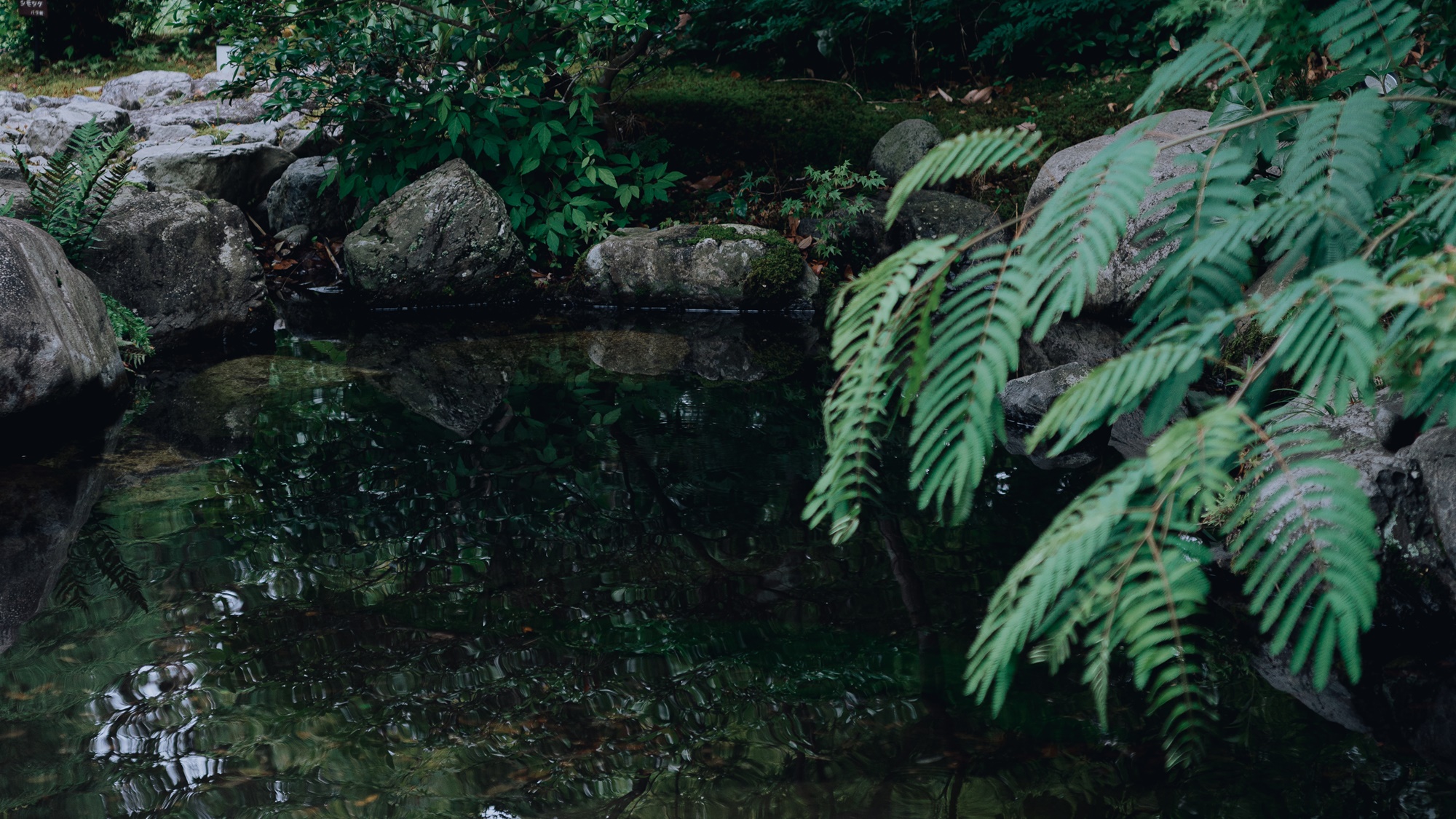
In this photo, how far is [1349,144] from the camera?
1.54m

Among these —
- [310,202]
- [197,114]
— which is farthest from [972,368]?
[197,114]

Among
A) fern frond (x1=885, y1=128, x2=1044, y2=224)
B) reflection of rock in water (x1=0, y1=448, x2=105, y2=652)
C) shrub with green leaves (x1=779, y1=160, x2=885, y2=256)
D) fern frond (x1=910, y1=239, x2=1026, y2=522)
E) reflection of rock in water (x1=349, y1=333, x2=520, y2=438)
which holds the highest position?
fern frond (x1=885, y1=128, x2=1044, y2=224)

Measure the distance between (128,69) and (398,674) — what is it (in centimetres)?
1601

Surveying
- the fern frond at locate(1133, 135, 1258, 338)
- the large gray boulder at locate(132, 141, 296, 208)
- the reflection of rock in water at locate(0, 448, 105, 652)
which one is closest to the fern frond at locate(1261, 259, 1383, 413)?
the fern frond at locate(1133, 135, 1258, 338)

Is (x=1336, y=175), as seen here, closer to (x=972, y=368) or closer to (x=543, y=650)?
(x=972, y=368)

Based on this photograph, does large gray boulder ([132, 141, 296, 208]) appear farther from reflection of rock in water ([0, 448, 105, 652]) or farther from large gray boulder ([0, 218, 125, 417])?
reflection of rock in water ([0, 448, 105, 652])

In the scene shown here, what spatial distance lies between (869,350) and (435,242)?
25.6ft

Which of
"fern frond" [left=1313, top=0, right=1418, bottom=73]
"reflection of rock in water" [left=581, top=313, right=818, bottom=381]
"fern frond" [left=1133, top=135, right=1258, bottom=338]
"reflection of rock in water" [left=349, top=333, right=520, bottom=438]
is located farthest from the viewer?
"reflection of rock in water" [left=581, top=313, right=818, bottom=381]

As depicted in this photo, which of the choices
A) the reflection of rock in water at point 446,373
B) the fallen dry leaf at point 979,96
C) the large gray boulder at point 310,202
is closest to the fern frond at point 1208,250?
the reflection of rock in water at point 446,373

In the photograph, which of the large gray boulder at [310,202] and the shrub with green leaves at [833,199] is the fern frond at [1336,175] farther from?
the large gray boulder at [310,202]

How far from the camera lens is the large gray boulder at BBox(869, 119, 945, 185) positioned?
917cm

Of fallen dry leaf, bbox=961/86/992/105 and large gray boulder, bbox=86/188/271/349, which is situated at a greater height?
fallen dry leaf, bbox=961/86/992/105

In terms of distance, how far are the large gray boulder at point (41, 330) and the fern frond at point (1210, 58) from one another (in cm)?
602

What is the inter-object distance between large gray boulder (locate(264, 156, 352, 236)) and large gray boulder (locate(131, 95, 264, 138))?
2123 mm
